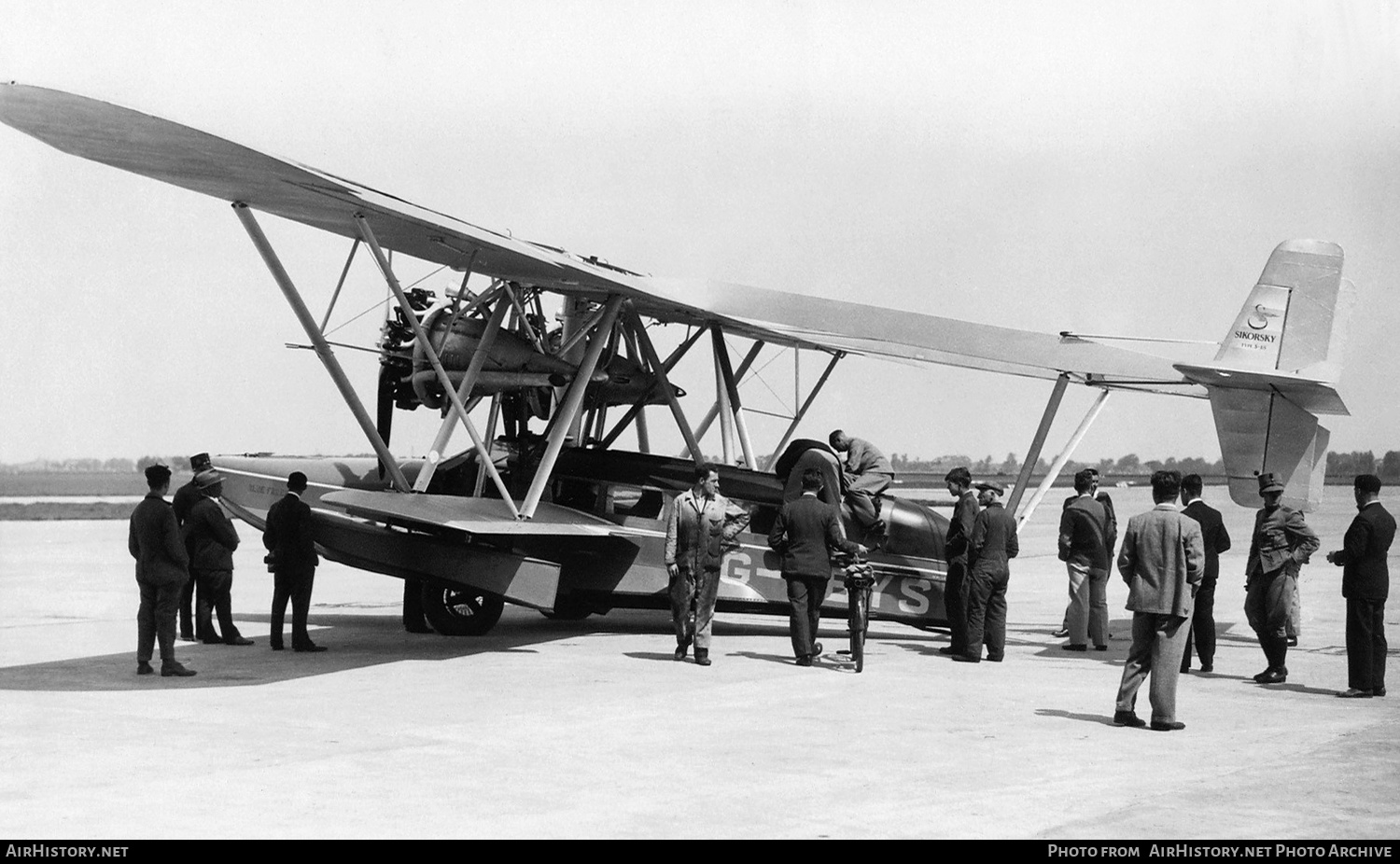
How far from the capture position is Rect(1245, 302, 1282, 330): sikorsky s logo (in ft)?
49.1

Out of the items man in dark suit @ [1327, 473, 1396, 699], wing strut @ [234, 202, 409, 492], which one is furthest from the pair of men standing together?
wing strut @ [234, 202, 409, 492]

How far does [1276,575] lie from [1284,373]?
10.4 ft

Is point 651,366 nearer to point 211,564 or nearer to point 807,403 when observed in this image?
point 807,403

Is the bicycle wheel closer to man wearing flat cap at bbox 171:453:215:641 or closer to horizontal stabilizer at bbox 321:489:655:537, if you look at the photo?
horizontal stabilizer at bbox 321:489:655:537

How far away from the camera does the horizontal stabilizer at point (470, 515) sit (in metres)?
11.8

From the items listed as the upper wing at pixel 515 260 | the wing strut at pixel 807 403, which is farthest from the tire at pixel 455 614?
the wing strut at pixel 807 403

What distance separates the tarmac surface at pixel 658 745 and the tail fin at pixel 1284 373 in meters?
1.93

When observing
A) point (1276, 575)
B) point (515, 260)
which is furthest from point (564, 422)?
point (1276, 575)

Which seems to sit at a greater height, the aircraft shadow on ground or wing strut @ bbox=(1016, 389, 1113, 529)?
wing strut @ bbox=(1016, 389, 1113, 529)

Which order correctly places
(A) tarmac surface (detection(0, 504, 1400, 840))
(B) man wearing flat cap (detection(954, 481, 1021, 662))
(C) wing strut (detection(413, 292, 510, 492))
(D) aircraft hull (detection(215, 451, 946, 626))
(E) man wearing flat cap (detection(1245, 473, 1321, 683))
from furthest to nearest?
1. (D) aircraft hull (detection(215, 451, 946, 626))
2. (C) wing strut (detection(413, 292, 510, 492))
3. (B) man wearing flat cap (detection(954, 481, 1021, 662))
4. (E) man wearing flat cap (detection(1245, 473, 1321, 683))
5. (A) tarmac surface (detection(0, 504, 1400, 840))

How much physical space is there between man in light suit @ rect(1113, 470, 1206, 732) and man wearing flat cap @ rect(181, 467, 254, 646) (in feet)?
28.3

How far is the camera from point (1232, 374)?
12961 mm

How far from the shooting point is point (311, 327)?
12.5m

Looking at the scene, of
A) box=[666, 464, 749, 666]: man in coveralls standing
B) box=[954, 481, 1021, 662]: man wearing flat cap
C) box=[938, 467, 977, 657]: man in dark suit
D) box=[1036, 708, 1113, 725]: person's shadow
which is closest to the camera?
box=[1036, 708, 1113, 725]: person's shadow
